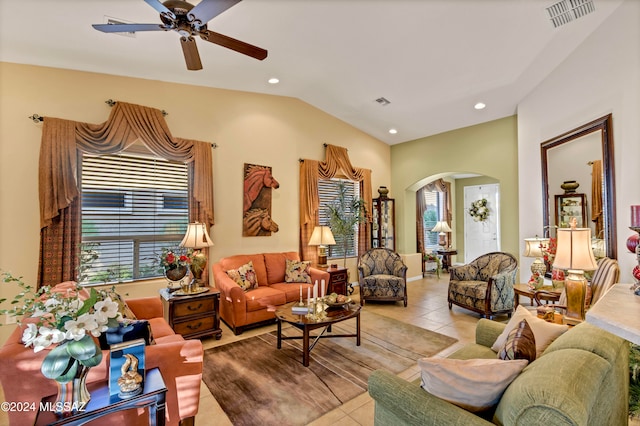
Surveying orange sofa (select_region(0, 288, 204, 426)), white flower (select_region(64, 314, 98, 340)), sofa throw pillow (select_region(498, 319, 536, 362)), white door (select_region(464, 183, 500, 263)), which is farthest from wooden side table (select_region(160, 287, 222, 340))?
white door (select_region(464, 183, 500, 263))

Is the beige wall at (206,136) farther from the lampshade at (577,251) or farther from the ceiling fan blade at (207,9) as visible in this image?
the lampshade at (577,251)

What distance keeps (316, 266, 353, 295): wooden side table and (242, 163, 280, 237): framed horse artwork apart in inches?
47.0

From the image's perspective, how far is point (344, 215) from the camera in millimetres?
5715

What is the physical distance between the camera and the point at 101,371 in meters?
1.68

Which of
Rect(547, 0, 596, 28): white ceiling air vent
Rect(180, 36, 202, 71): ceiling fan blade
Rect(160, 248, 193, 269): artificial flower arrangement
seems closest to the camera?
Rect(180, 36, 202, 71): ceiling fan blade

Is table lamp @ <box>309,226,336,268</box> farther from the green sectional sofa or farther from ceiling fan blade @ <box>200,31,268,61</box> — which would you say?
the green sectional sofa

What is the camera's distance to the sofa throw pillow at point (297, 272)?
4.54 meters

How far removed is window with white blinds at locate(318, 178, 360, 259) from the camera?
18.9ft

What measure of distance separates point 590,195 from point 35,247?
6.08m

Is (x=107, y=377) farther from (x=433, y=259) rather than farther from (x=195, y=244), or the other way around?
(x=433, y=259)

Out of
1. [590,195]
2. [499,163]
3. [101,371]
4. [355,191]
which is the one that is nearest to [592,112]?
[590,195]

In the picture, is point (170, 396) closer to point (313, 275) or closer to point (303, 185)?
point (313, 275)

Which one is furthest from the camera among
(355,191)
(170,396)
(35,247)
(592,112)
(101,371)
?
(355,191)

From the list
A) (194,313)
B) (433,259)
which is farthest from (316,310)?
(433,259)
